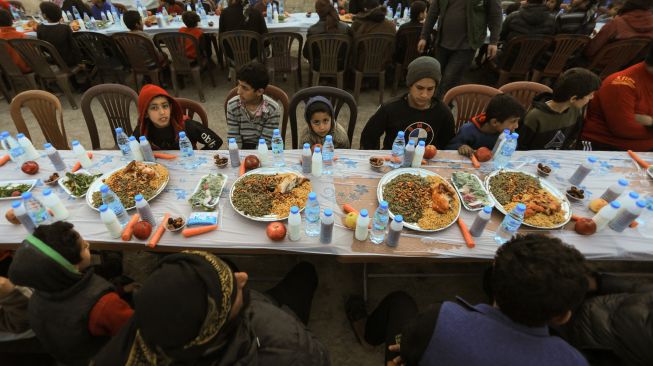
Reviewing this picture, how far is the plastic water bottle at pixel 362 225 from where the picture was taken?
1.83m

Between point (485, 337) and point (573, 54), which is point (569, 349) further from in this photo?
point (573, 54)

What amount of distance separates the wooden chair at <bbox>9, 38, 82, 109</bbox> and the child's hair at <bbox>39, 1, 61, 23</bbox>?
1.66 ft

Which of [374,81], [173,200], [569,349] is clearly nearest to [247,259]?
[173,200]

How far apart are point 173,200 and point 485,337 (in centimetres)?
201

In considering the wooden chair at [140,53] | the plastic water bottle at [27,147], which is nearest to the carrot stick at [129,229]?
the plastic water bottle at [27,147]

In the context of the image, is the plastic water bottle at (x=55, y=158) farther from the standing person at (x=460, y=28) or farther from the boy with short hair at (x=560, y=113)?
the standing person at (x=460, y=28)

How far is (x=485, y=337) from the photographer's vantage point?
1214 millimetres

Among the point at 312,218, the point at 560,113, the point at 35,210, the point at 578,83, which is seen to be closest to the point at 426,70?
the point at 578,83

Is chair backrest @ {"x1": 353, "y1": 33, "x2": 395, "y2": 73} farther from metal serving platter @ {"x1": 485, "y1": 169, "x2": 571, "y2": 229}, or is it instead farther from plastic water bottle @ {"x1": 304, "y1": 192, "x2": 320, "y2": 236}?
plastic water bottle @ {"x1": 304, "y1": 192, "x2": 320, "y2": 236}

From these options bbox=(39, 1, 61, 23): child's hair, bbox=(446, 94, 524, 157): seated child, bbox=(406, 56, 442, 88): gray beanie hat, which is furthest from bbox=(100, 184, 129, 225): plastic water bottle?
bbox=(39, 1, 61, 23): child's hair

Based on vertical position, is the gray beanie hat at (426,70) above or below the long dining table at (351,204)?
above

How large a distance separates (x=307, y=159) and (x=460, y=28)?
3395mm

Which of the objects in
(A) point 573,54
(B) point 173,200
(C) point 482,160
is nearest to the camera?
(B) point 173,200

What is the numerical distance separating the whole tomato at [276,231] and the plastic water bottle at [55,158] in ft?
5.93
